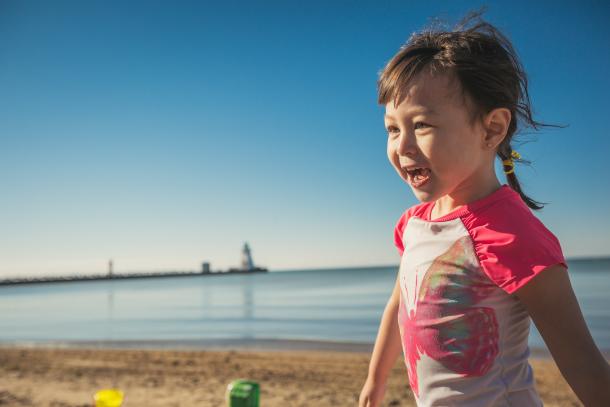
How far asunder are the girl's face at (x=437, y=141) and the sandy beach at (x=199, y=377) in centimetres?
503

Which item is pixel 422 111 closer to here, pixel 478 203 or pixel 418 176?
pixel 418 176

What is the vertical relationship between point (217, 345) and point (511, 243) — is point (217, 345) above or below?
below

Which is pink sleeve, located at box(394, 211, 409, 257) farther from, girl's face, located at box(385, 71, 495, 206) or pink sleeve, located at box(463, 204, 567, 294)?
pink sleeve, located at box(463, 204, 567, 294)

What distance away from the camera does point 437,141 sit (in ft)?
4.43

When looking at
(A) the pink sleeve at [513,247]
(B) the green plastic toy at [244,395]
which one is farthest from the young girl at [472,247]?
(B) the green plastic toy at [244,395]

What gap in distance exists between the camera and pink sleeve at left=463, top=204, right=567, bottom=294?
1152 mm

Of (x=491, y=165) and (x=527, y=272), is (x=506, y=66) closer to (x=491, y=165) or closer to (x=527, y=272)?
(x=491, y=165)

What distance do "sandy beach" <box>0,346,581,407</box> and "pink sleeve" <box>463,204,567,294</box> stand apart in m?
5.06

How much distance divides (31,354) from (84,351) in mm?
1069

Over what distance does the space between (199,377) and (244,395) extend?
22.5 ft

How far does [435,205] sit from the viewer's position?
1.67 metres

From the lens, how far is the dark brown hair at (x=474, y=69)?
4.59ft

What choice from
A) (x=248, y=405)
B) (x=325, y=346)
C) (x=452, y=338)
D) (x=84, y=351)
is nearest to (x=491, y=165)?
(x=452, y=338)

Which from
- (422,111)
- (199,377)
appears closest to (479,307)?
(422,111)
